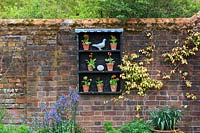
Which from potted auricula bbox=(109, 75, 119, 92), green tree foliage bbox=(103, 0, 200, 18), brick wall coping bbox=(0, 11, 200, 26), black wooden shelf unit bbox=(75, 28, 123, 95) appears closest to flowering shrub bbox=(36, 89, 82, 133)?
black wooden shelf unit bbox=(75, 28, 123, 95)

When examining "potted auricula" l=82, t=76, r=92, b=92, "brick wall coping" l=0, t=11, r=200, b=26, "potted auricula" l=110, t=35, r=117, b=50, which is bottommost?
"potted auricula" l=82, t=76, r=92, b=92

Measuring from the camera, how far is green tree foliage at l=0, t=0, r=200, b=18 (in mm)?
6625

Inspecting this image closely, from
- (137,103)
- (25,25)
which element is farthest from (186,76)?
(25,25)

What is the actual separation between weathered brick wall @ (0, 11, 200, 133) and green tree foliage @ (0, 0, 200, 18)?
0.92 feet

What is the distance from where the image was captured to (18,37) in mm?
6543

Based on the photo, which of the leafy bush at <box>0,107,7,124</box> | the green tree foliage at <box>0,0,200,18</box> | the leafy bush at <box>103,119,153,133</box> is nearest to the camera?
the leafy bush at <box>103,119,153,133</box>

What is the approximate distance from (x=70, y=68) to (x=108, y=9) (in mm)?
1198

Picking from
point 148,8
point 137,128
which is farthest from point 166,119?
point 148,8

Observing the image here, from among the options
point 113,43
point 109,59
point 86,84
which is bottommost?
point 86,84

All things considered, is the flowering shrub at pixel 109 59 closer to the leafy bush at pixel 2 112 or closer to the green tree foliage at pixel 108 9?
the green tree foliage at pixel 108 9

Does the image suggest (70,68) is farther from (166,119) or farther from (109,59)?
(166,119)

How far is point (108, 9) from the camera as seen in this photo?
675cm

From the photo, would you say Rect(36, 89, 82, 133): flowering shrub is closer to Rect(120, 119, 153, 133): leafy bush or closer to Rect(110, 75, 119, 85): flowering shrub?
Rect(110, 75, 119, 85): flowering shrub

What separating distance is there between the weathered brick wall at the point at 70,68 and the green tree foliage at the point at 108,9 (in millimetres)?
280
